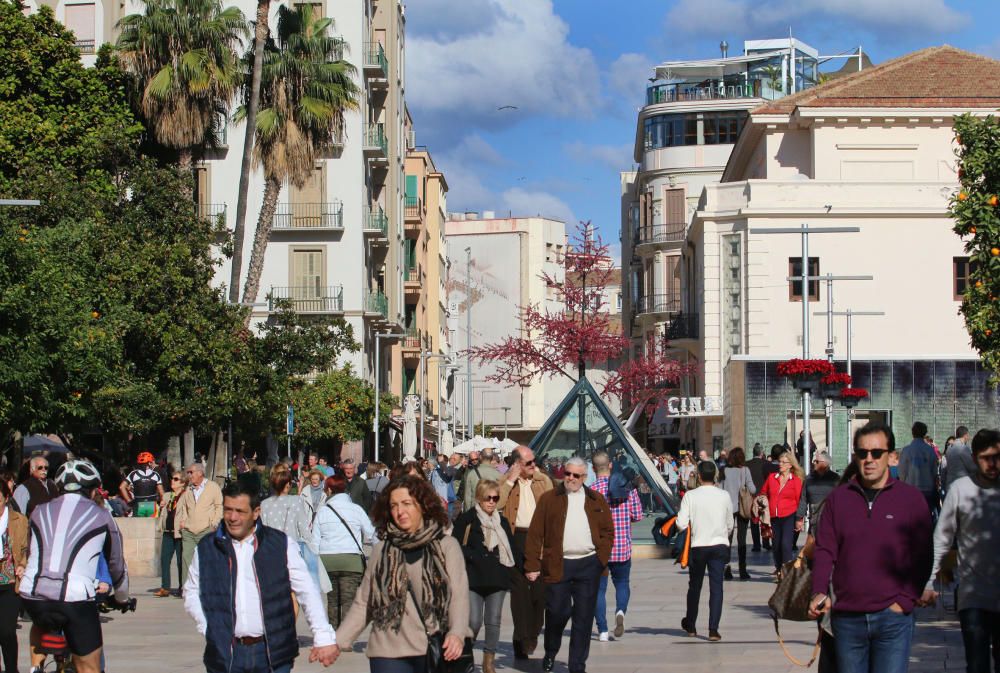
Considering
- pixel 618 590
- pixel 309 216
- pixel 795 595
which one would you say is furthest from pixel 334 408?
pixel 795 595

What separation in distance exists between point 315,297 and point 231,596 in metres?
51.8

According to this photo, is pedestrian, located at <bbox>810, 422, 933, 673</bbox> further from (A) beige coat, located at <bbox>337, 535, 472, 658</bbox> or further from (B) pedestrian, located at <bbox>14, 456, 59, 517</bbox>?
(B) pedestrian, located at <bbox>14, 456, 59, 517</bbox>

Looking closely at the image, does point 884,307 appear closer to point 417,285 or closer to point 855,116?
point 855,116

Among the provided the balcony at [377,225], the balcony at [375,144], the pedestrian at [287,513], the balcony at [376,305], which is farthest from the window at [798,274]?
the pedestrian at [287,513]

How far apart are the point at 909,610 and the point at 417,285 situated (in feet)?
227

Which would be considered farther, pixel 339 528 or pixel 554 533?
pixel 339 528

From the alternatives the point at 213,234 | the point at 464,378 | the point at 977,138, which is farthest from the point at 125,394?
the point at 464,378

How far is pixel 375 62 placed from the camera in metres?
62.5

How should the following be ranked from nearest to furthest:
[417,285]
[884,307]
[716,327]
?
1. [884,307]
2. [716,327]
3. [417,285]

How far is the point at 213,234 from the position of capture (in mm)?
41031

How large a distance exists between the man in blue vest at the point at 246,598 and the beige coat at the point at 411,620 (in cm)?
17

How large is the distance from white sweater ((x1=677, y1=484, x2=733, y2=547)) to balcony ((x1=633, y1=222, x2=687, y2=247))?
176ft

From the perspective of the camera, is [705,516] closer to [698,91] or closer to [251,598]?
[251,598]

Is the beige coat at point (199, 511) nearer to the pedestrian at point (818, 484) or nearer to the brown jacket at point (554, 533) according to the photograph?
the pedestrian at point (818, 484)
